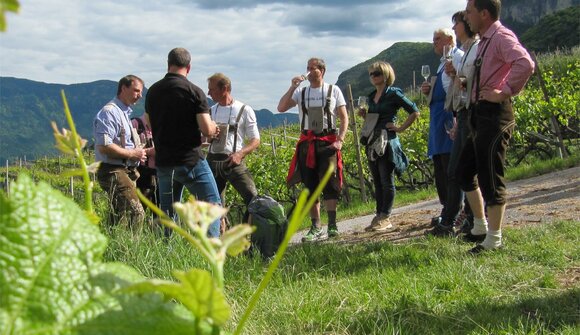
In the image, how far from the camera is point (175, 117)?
174 inches

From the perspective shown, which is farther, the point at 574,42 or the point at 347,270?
the point at 574,42

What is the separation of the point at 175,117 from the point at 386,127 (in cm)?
236

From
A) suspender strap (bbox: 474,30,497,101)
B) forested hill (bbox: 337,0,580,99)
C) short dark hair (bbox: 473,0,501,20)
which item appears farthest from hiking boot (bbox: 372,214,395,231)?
forested hill (bbox: 337,0,580,99)

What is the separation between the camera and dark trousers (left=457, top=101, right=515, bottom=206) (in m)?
3.91

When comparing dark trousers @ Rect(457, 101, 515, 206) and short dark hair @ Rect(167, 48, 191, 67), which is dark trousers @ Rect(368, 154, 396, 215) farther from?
short dark hair @ Rect(167, 48, 191, 67)

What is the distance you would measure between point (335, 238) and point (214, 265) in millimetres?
5950

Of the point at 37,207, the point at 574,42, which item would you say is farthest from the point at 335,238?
the point at 574,42

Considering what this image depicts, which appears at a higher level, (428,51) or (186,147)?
(428,51)

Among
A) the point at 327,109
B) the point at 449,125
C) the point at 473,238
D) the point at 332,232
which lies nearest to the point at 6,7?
the point at 473,238

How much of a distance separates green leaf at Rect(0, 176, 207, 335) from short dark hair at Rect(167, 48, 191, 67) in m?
4.39

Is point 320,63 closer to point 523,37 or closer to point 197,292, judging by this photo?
point 197,292

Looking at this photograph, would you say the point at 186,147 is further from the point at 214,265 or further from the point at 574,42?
the point at 574,42

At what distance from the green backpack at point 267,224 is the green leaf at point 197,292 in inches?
160

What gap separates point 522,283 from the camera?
11.4 ft
